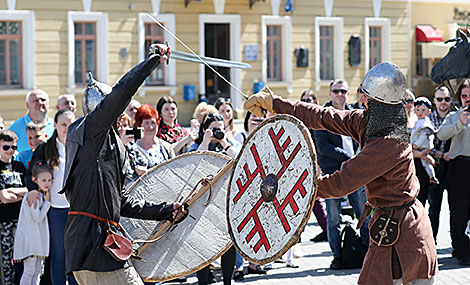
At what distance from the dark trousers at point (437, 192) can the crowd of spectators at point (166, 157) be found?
1cm

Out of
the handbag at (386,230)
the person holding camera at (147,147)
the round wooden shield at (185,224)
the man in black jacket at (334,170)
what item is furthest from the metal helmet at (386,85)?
the man in black jacket at (334,170)

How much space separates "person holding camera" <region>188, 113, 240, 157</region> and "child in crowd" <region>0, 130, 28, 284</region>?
1601 mm

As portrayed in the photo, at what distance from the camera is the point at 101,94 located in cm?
453

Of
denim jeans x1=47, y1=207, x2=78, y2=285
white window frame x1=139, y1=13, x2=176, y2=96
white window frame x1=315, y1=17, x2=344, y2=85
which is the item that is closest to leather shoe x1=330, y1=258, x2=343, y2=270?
denim jeans x1=47, y1=207, x2=78, y2=285

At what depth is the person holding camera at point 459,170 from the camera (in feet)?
26.3

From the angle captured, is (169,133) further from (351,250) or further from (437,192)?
(437,192)

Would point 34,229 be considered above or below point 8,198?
below

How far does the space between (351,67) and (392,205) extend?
19.4 meters

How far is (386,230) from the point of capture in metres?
4.50

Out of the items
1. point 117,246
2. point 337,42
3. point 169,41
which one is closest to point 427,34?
point 337,42

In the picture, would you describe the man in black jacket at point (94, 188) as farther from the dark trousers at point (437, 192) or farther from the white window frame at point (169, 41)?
the white window frame at point (169, 41)

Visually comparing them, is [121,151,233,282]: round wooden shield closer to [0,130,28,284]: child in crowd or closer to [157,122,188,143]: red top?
[0,130,28,284]: child in crowd

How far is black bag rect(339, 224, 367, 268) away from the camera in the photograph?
7918mm

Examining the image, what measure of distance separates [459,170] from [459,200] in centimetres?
30
